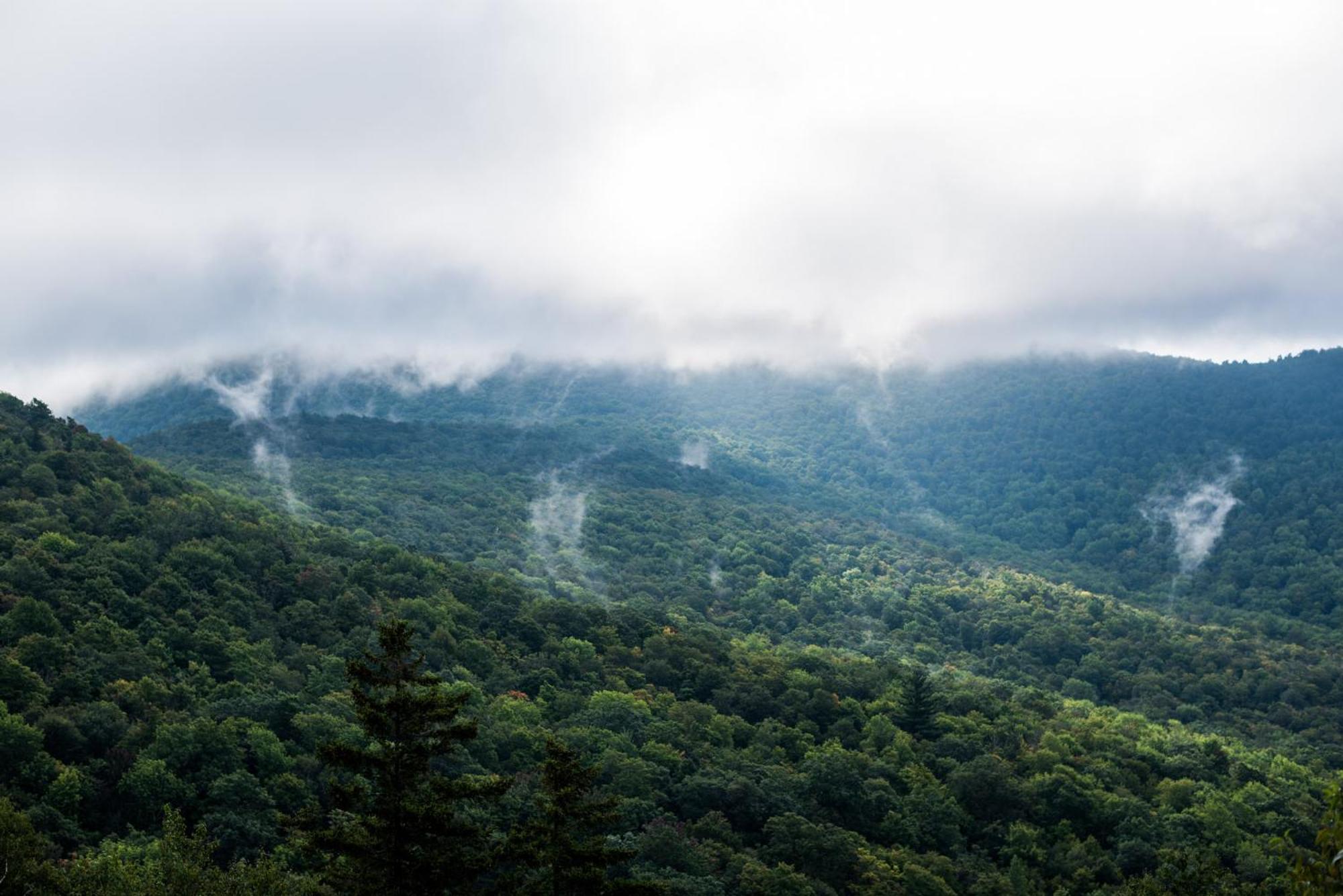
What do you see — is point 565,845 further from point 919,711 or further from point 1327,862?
point 919,711

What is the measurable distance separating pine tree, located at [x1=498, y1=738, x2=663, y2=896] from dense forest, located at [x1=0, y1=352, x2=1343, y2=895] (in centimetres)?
12

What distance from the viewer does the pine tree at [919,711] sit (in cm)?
7919

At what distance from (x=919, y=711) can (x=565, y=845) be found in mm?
60949

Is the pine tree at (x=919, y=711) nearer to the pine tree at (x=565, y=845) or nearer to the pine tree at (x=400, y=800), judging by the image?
the pine tree at (x=565, y=845)

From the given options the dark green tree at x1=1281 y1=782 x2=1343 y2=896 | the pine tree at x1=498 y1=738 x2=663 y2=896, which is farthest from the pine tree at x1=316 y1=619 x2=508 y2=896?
the dark green tree at x1=1281 y1=782 x2=1343 y2=896

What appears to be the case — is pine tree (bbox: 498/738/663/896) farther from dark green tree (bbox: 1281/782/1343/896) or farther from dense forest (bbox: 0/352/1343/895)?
dark green tree (bbox: 1281/782/1343/896)

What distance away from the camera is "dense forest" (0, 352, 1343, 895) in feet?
93.5

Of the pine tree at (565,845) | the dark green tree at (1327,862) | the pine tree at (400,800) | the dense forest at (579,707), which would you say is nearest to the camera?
the dark green tree at (1327,862)

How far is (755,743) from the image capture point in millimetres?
69688

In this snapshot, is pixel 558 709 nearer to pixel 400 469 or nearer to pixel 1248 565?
pixel 400 469

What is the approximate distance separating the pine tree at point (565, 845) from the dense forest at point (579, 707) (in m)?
0.12

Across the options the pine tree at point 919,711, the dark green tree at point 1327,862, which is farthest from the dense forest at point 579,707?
the pine tree at point 919,711

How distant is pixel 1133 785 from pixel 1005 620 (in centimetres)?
5992

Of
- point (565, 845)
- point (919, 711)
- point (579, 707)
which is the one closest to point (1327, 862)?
point (565, 845)
